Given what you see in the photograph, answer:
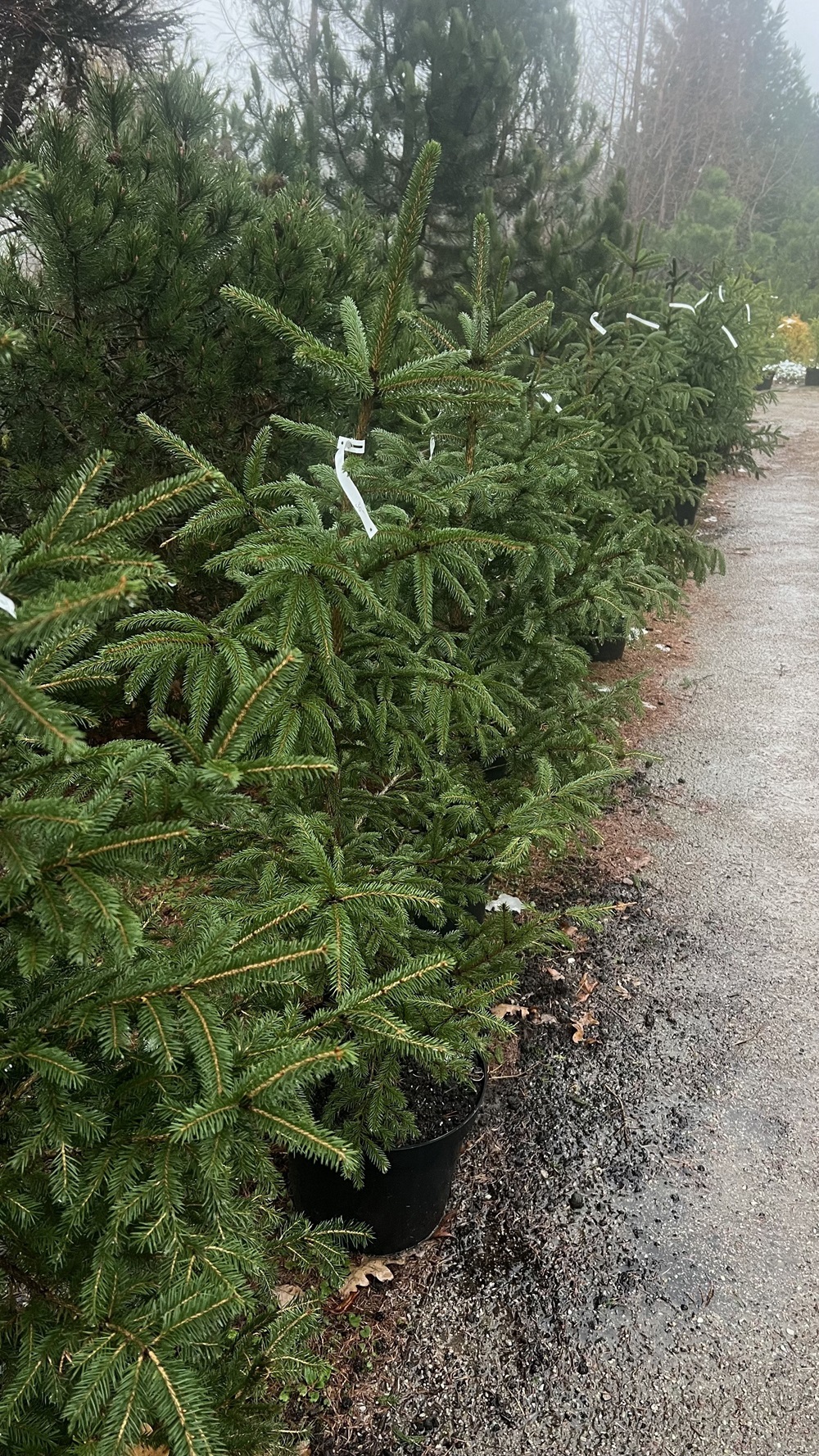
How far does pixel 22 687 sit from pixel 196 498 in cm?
44

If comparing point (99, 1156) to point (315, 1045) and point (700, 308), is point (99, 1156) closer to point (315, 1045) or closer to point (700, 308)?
point (315, 1045)

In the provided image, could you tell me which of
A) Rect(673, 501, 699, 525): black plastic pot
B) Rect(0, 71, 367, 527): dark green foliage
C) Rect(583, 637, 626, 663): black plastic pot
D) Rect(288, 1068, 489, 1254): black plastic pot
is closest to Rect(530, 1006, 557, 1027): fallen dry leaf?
Rect(288, 1068, 489, 1254): black plastic pot

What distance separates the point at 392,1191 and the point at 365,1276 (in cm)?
25

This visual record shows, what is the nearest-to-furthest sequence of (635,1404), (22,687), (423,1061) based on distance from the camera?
(22,687)
(423,1061)
(635,1404)

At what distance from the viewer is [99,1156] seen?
3.91 feet

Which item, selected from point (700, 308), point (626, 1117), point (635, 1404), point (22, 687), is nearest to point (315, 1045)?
point (22, 687)

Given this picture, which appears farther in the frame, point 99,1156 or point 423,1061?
point 423,1061

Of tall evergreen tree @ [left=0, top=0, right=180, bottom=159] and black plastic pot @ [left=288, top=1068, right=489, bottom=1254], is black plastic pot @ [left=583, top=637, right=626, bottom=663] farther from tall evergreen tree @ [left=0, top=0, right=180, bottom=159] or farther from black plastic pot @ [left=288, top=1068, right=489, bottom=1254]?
tall evergreen tree @ [left=0, top=0, right=180, bottom=159]

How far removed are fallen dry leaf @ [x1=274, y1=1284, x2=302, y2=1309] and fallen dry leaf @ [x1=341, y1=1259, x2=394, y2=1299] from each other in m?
0.12

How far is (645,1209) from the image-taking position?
240 cm

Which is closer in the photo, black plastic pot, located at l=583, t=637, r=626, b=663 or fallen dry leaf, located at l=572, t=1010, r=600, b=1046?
fallen dry leaf, located at l=572, t=1010, r=600, b=1046

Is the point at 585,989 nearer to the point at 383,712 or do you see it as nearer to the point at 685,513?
the point at 383,712

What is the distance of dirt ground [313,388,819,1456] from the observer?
1945mm

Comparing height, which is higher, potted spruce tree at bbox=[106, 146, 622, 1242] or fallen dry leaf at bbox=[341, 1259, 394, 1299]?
potted spruce tree at bbox=[106, 146, 622, 1242]
